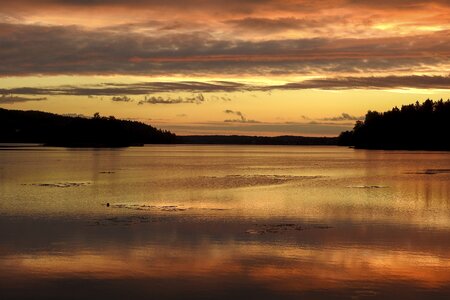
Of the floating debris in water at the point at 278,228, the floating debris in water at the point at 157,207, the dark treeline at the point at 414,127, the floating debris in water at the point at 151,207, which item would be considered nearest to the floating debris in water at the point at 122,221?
the floating debris in water at the point at 157,207

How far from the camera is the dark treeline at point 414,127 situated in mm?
168750

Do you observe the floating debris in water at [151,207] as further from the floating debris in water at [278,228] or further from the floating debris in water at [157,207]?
the floating debris in water at [278,228]

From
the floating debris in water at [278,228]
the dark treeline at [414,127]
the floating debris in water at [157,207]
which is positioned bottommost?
the floating debris in water at [157,207]

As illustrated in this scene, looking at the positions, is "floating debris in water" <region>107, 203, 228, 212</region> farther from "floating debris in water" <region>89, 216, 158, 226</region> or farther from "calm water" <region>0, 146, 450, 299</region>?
"floating debris in water" <region>89, 216, 158, 226</region>

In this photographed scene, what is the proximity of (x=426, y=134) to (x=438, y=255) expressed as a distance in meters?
163

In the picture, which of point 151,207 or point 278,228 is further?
point 151,207

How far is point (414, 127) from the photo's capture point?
17562 cm

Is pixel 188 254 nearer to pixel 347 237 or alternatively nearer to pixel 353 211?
pixel 347 237

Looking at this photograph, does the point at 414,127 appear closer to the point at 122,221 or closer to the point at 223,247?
the point at 122,221

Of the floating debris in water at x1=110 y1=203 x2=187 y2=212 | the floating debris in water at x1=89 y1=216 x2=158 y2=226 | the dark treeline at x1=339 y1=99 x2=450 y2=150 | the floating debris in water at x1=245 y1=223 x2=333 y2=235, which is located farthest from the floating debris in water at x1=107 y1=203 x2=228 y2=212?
the dark treeline at x1=339 y1=99 x2=450 y2=150

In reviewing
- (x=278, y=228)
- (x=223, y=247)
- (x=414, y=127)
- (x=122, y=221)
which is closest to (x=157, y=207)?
(x=122, y=221)

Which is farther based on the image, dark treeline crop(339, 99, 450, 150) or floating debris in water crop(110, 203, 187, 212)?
dark treeline crop(339, 99, 450, 150)

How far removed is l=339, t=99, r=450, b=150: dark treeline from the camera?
16875 cm

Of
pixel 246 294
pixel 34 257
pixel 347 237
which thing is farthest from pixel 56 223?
pixel 246 294
